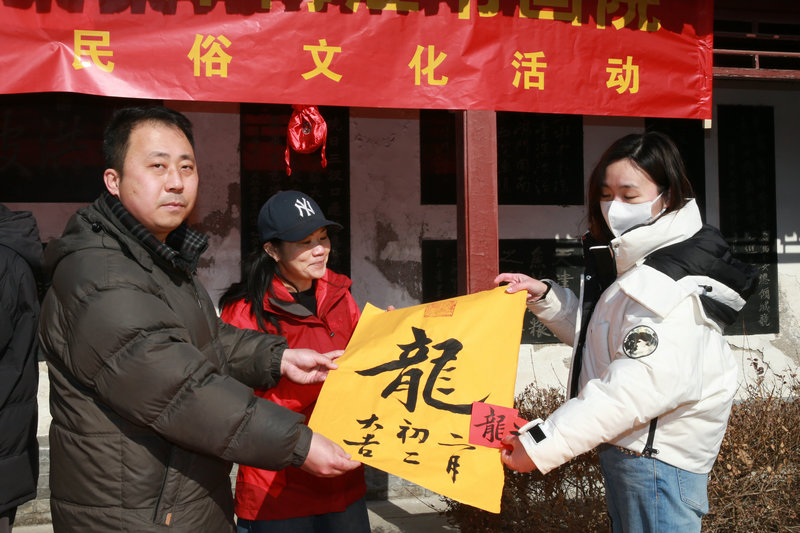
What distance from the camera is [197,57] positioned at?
3.60 metres

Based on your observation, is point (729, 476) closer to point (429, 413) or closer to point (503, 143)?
point (429, 413)

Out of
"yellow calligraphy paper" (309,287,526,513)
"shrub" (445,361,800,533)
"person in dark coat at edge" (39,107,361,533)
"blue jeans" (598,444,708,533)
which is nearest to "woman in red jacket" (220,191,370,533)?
"yellow calligraphy paper" (309,287,526,513)

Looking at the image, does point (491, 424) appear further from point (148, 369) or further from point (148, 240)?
point (148, 240)

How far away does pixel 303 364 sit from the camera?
2.43m

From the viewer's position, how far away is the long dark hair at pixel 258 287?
2.62m

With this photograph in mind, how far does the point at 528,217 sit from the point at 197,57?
3123 millimetres

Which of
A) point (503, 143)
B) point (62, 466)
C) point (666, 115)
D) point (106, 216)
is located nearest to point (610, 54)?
point (666, 115)

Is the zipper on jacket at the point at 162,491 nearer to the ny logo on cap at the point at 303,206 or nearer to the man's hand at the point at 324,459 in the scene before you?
the man's hand at the point at 324,459

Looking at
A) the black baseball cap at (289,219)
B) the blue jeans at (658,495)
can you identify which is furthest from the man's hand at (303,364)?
the blue jeans at (658,495)

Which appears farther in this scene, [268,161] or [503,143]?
[503,143]

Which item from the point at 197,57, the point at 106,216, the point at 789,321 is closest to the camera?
the point at 106,216

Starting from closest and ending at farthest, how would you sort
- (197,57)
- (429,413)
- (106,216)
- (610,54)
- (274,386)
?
1. (106,216)
2. (429,413)
3. (274,386)
4. (197,57)
5. (610,54)

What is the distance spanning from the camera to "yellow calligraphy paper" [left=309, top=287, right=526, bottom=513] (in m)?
1.97

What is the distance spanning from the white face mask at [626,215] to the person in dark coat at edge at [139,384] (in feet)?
3.77
